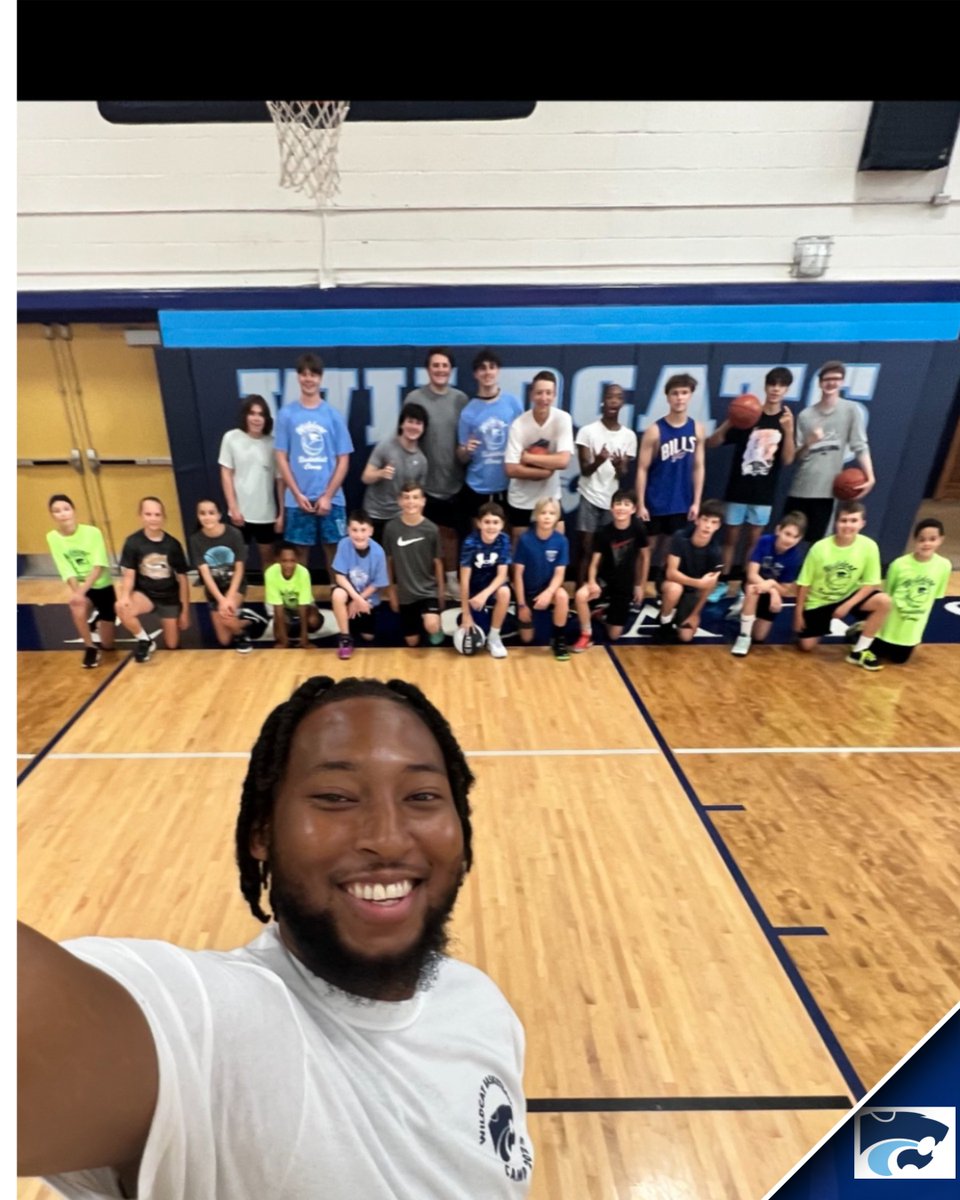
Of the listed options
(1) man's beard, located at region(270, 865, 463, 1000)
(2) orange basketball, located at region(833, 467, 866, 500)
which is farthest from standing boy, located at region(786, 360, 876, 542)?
(1) man's beard, located at region(270, 865, 463, 1000)

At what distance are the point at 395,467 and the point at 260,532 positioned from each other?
283mm

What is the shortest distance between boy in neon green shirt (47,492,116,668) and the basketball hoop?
57cm

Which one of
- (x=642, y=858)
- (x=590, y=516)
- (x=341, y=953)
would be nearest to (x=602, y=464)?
(x=590, y=516)

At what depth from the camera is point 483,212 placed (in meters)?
1.55

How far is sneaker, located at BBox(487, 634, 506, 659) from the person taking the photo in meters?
1.60

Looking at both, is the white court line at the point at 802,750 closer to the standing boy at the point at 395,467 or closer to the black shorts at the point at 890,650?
the black shorts at the point at 890,650

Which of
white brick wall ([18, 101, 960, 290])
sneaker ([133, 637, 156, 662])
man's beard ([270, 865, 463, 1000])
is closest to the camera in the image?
man's beard ([270, 865, 463, 1000])

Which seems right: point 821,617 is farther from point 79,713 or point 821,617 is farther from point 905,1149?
point 79,713

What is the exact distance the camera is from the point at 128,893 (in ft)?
4.51

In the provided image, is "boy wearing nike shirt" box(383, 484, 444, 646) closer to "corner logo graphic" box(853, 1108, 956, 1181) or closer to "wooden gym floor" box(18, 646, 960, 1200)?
"wooden gym floor" box(18, 646, 960, 1200)

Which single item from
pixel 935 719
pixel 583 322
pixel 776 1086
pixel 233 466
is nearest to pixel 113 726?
pixel 233 466

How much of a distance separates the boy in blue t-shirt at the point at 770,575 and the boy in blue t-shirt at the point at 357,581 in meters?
0.85

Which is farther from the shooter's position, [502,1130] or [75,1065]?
[502,1130]

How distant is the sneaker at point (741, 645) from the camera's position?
5.68ft
